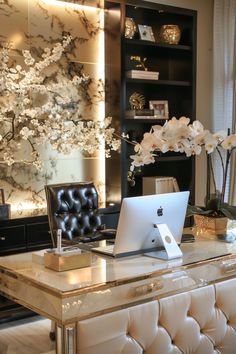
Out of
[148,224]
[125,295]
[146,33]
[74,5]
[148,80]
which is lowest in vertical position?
[125,295]

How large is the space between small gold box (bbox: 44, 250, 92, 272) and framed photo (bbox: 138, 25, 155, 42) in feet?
10.4

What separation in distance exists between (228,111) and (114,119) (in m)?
1.38

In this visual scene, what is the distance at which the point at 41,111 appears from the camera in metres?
3.97

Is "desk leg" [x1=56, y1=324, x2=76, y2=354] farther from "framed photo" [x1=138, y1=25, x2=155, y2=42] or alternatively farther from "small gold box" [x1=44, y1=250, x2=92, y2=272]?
"framed photo" [x1=138, y1=25, x2=155, y2=42]

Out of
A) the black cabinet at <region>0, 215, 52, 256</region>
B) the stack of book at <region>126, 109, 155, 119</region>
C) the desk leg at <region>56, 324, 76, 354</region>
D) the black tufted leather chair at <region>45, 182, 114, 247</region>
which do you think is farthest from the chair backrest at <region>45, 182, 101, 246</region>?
the desk leg at <region>56, 324, 76, 354</region>

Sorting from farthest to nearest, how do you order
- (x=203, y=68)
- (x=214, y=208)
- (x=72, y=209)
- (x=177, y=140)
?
1. (x=203, y=68)
2. (x=72, y=209)
3. (x=214, y=208)
4. (x=177, y=140)

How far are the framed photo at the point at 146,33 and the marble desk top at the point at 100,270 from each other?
2.87 meters

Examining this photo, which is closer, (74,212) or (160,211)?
(160,211)

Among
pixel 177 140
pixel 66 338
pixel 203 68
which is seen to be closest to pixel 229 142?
pixel 177 140

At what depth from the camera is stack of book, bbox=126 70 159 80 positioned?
4.65 m

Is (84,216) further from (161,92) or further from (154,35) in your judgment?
(154,35)

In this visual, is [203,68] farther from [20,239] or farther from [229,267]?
[229,267]

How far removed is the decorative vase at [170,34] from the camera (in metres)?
4.95

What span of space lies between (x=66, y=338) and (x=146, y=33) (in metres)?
3.70
